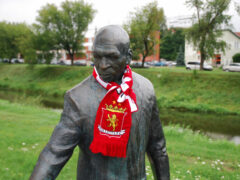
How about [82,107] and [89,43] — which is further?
[89,43]

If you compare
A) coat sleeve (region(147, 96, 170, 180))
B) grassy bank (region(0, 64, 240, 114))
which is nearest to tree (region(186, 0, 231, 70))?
grassy bank (region(0, 64, 240, 114))

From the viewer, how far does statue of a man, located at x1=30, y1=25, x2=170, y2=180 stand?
65.7 inches

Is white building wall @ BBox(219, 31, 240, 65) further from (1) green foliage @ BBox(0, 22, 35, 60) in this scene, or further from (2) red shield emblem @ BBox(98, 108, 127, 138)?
(2) red shield emblem @ BBox(98, 108, 127, 138)

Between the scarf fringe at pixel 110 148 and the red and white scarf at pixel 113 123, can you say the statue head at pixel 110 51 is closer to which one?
the red and white scarf at pixel 113 123

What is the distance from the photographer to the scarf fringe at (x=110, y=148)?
1.65 metres

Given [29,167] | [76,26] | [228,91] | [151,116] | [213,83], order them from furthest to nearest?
[76,26]
[213,83]
[228,91]
[29,167]
[151,116]

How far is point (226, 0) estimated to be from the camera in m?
24.0

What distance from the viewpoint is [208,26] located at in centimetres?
2477

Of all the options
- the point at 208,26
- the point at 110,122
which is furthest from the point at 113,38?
the point at 208,26

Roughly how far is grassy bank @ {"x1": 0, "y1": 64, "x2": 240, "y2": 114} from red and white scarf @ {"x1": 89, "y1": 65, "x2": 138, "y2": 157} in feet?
58.5

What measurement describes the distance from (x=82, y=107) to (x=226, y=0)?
85.0 feet

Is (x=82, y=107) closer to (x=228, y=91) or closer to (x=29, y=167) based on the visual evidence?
(x=29, y=167)

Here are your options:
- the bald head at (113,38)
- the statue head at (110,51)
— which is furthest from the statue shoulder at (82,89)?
the bald head at (113,38)

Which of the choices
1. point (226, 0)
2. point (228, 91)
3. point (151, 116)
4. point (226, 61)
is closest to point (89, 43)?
point (226, 61)
